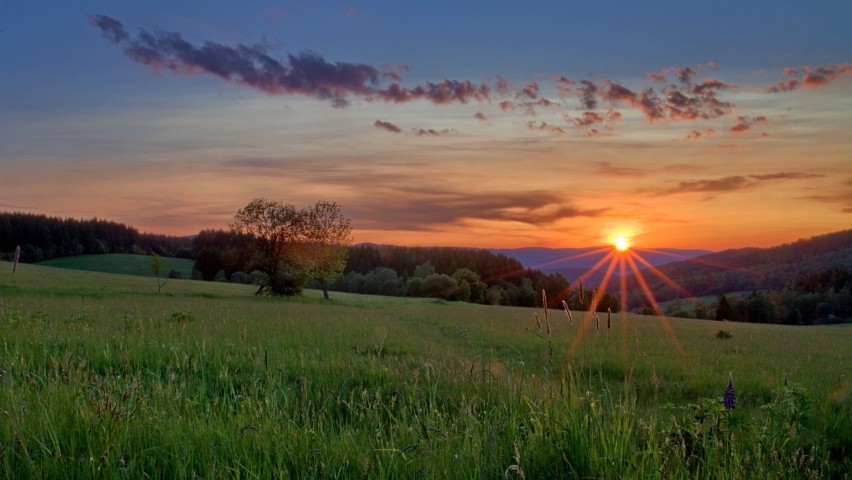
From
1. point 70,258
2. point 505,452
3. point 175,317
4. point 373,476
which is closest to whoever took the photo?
point 373,476

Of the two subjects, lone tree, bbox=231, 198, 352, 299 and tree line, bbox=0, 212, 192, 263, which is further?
tree line, bbox=0, 212, 192, 263

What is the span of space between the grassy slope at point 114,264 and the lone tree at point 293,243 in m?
74.0

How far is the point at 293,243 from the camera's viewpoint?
207 feet

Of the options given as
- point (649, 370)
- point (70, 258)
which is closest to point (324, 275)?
point (649, 370)

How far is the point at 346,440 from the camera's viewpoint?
15.6ft

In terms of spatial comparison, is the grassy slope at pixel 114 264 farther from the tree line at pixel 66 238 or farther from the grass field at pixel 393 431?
the grass field at pixel 393 431

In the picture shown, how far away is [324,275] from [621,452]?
62193 mm

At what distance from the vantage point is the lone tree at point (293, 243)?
60719 millimetres

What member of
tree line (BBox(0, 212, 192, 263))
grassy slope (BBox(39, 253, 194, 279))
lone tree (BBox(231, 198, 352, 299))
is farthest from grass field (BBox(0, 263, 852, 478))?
tree line (BBox(0, 212, 192, 263))

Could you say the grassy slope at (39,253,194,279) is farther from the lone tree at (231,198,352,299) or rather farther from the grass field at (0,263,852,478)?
the grass field at (0,263,852,478)

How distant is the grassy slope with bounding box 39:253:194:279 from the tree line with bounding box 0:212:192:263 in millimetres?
→ 5564

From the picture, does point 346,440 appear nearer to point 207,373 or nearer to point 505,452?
point 505,452

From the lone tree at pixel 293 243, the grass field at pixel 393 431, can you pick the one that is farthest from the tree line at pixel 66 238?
the grass field at pixel 393 431

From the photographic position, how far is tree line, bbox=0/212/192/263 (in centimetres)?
14262
